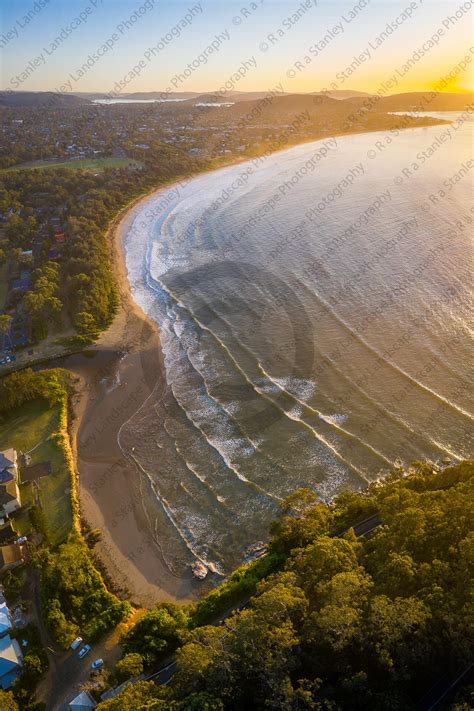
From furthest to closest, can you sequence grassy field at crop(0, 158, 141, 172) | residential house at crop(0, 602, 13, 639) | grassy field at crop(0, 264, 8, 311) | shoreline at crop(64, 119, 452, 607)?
1. grassy field at crop(0, 158, 141, 172)
2. grassy field at crop(0, 264, 8, 311)
3. shoreline at crop(64, 119, 452, 607)
4. residential house at crop(0, 602, 13, 639)

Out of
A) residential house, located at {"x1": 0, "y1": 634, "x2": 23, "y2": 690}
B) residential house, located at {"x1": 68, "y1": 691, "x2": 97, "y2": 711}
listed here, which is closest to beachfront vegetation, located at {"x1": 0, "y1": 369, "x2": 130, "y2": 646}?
residential house, located at {"x1": 0, "y1": 634, "x2": 23, "y2": 690}

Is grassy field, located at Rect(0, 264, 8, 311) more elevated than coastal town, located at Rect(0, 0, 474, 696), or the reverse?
grassy field, located at Rect(0, 264, 8, 311)

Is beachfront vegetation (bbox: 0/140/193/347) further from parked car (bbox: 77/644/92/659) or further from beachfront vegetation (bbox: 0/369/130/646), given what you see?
parked car (bbox: 77/644/92/659)

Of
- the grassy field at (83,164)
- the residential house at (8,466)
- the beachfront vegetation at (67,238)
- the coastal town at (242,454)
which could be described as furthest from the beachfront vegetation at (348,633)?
the grassy field at (83,164)

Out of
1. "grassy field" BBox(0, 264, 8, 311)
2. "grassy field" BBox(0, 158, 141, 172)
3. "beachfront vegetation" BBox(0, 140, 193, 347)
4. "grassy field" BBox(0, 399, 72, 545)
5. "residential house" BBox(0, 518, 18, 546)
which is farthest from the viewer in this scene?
"grassy field" BBox(0, 158, 141, 172)

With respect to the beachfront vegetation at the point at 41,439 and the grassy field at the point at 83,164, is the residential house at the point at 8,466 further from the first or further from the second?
the grassy field at the point at 83,164

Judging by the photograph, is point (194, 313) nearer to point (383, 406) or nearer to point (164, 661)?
point (383, 406)
